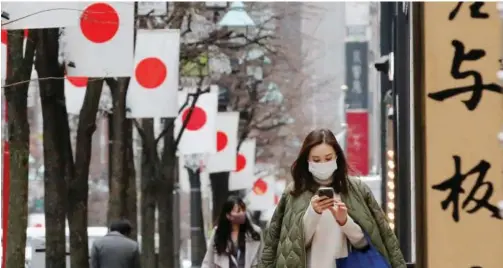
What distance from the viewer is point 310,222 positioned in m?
7.57

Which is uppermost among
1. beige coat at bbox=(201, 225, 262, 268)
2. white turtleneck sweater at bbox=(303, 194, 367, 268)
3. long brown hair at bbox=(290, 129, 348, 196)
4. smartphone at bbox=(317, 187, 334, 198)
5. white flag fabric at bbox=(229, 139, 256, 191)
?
long brown hair at bbox=(290, 129, 348, 196)

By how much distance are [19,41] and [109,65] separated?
1.86 metres

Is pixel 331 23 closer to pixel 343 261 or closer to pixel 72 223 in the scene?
pixel 72 223

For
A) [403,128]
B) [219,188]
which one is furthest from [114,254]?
[219,188]

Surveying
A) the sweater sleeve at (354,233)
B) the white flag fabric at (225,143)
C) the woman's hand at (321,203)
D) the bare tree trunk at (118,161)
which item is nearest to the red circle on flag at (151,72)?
the bare tree trunk at (118,161)

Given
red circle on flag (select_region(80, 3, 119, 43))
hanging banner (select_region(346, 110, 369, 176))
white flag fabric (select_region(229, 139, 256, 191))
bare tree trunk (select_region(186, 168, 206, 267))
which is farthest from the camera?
hanging banner (select_region(346, 110, 369, 176))

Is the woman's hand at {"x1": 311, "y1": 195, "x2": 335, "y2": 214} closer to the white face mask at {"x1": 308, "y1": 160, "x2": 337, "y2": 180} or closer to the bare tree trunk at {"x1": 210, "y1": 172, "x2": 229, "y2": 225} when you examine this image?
the white face mask at {"x1": 308, "y1": 160, "x2": 337, "y2": 180}

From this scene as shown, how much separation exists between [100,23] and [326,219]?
25.5ft

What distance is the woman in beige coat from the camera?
41.1ft

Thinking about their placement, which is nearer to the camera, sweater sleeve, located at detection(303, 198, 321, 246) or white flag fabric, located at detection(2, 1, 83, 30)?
sweater sleeve, located at detection(303, 198, 321, 246)

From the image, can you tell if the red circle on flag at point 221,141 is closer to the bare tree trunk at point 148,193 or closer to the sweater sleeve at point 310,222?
the bare tree trunk at point 148,193

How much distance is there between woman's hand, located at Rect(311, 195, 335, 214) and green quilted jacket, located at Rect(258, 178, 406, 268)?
203 millimetres

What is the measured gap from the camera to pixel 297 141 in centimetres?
4984

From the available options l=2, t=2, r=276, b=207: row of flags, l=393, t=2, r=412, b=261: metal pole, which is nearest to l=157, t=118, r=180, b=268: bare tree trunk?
l=2, t=2, r=276, b=207: row of flags
